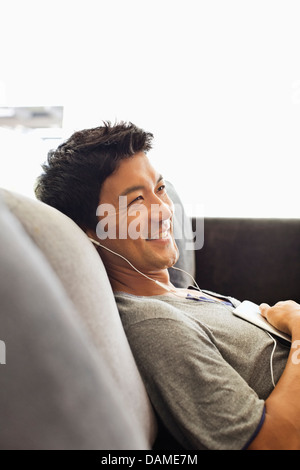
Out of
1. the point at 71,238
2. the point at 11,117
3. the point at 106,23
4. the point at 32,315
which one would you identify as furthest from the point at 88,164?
the point at 11,117

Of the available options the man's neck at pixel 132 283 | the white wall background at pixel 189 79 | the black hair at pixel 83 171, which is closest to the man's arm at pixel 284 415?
the man's neck at pixel 132 283

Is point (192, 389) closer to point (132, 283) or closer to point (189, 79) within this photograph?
point (132, 283)

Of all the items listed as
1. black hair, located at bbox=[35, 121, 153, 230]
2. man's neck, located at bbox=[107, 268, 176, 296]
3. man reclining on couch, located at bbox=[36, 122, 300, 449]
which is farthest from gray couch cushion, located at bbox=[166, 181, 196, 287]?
black hair, located at bbox=[35, 121, 153, 230]

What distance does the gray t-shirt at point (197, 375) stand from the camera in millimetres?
547

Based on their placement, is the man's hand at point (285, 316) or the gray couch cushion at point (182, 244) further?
the gray couch cushion at point (182, 244)

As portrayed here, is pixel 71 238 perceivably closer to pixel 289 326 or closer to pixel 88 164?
pixel 88 164

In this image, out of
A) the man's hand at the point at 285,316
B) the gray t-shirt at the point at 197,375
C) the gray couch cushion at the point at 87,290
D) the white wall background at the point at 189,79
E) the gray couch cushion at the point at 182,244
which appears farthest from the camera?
the white wall background at the point at 189,79

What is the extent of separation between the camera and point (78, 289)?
462mm

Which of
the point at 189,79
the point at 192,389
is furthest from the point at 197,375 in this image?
the point at 189,79

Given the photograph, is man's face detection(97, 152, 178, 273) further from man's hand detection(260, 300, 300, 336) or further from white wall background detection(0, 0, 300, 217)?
white wall background detection(0, 0, 300, 217)

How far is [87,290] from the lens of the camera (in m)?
0.48

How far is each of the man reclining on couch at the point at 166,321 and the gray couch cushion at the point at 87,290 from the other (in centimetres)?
7

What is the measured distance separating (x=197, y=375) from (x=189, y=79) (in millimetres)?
1837

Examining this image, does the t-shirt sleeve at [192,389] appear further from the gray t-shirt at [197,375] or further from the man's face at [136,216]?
the man's face at [136,216]
